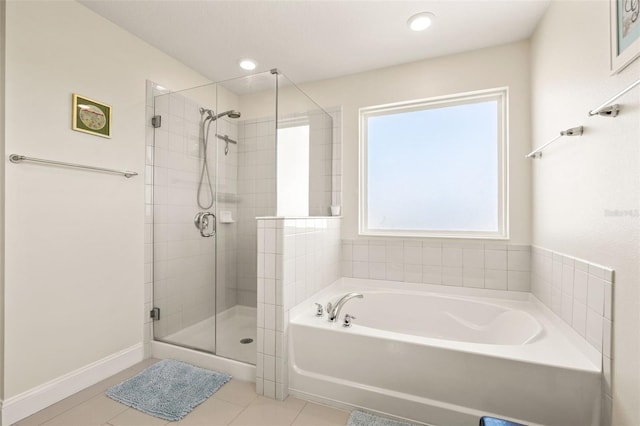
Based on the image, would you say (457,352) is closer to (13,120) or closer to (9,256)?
(9,256)

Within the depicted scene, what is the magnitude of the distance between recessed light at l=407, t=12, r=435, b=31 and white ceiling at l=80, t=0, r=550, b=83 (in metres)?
0.04

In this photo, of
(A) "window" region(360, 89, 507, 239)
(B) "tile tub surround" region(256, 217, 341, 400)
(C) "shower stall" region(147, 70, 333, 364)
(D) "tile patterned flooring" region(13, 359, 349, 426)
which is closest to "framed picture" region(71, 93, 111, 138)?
(C) "shower stall" region(147, 70, 333, 364)

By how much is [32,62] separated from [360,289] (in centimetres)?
270

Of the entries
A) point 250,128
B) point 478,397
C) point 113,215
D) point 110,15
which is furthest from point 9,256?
point 478,397

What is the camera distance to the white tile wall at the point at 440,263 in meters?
2.29

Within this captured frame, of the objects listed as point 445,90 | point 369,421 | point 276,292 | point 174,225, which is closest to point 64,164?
point 174,225

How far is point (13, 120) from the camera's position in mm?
1577

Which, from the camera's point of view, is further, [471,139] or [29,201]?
[471,139]

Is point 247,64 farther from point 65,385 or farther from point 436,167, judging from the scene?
point 65,385

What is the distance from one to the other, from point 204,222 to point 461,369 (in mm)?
1938

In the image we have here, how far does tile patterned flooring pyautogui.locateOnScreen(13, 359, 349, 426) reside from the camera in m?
1.59

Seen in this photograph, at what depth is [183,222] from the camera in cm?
236

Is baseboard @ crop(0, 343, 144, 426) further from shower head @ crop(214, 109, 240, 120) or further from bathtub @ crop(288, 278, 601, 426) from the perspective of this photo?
shower head @ crop(214, 109, 240, 120)

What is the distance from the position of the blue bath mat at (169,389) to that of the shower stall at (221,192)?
0.17 metres
